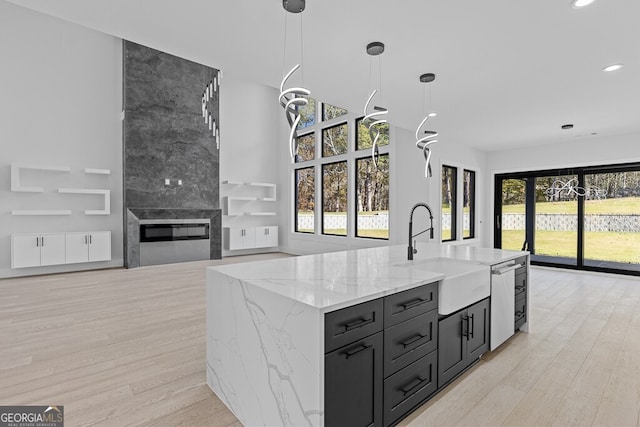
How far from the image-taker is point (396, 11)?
7.75ft

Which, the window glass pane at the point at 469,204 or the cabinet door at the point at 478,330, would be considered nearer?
the cabinet door at the point at 478,330

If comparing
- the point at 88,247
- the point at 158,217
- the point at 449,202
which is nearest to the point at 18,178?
the point at 88,247

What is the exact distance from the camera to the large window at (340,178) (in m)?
7.10

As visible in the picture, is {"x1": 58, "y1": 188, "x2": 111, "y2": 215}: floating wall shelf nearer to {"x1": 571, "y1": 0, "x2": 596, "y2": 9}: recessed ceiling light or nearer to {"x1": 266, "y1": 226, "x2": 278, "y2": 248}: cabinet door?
{"x1": 266, "y1": 226, "x2": 278, "y2": 248}: cabinet door

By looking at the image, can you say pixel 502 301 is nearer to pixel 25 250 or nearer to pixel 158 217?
pixel 158 217

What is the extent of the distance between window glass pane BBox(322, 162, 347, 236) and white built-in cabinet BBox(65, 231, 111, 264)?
467cm

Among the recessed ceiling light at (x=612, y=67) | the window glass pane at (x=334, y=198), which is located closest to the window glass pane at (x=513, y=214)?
the window glass pane at (x=334, y=198)

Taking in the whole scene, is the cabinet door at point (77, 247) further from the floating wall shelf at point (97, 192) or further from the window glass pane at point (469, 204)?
the window glass pane at point (469, 204)

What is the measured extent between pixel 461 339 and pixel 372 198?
5.08 m

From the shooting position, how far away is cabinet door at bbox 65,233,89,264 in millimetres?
5953

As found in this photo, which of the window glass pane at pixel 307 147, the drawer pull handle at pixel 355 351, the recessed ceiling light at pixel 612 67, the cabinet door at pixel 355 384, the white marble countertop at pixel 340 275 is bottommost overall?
the cabinet door at pixel 355 384

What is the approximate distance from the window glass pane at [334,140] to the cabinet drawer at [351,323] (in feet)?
21.2

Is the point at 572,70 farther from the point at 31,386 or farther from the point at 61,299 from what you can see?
the point at 61,299

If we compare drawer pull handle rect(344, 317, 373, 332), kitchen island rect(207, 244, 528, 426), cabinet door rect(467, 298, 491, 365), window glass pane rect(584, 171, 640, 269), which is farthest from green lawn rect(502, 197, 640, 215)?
drawer pull handle rect(344, 317, 373, 332)
